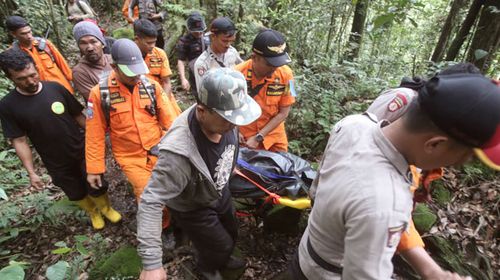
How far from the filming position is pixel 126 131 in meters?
3.54

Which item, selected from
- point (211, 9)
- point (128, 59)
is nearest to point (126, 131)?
point (128, 59)

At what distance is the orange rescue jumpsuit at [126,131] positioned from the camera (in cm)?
346

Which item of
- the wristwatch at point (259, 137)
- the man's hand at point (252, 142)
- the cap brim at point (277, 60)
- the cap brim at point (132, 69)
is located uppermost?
the cap brim at point (277, 60)

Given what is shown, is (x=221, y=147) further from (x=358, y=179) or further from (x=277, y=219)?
(x=277, y=219)

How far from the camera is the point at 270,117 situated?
4172 mm

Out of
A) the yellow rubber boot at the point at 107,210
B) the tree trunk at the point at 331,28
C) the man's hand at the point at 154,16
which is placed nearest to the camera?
the yellow rubber boot at the point at 107,210

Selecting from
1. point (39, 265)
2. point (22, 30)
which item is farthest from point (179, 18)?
point (39, 265)

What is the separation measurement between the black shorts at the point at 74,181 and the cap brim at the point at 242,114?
9.17ft

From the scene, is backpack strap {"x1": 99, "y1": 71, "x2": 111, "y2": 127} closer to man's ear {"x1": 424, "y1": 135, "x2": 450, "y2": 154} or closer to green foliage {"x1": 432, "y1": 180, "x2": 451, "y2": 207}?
man's ear {"x1": 424, "y1": 135, "x2": 450, "y2": 154}

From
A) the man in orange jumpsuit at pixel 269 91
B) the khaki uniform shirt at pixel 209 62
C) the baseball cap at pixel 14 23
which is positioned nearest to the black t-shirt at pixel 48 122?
the khaki uniform shirt at pixel 209 62

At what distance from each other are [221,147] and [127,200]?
3247 millimetres

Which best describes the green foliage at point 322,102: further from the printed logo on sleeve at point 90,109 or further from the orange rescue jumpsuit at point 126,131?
the printed logo on sleeve at point 90,109

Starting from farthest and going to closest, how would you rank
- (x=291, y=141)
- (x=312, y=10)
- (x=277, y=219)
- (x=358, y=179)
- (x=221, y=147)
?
(x=312, y=10), (x=291, y=141), (x=277, y=219), (x=221, y=147), (x=358, y=179)

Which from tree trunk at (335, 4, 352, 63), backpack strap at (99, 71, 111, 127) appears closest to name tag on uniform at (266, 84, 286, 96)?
backpack strap at (99, 71, 111, 127)
